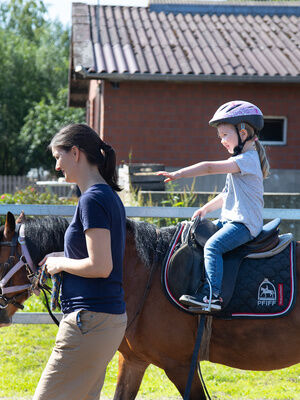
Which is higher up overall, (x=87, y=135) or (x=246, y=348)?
(x=87, y=135)

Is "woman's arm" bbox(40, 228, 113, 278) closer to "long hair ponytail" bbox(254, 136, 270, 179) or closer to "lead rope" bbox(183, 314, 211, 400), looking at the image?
"lead rope" bbox(183, 314, 211, 400)

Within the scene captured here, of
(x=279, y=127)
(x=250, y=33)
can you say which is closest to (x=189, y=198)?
(x=279, y=127)

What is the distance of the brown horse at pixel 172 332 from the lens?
357cm

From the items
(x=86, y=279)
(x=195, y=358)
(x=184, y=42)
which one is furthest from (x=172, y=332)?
(x=184, y=42)

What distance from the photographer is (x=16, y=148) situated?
33.0 metres

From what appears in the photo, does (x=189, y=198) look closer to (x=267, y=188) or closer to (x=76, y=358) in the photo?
(x=76, y=358)

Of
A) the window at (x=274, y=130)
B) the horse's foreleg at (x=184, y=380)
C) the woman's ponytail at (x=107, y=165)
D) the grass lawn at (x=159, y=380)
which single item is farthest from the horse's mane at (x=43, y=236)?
the window at (x=274, y=130)

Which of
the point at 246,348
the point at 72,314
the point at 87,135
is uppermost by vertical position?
the point at 87,135

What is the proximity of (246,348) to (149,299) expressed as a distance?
0.68 m

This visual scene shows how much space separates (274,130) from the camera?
14977 millimetres

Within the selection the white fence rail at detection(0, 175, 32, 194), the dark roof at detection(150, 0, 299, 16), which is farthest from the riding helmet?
the white fence rail at detection(0, 175, 32, 194)

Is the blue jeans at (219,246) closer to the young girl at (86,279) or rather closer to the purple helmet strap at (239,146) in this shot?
the purple helmet strap at (239,146)

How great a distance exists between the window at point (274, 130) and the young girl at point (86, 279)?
495 inches

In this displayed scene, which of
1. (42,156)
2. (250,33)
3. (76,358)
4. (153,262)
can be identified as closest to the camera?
(76,358)
